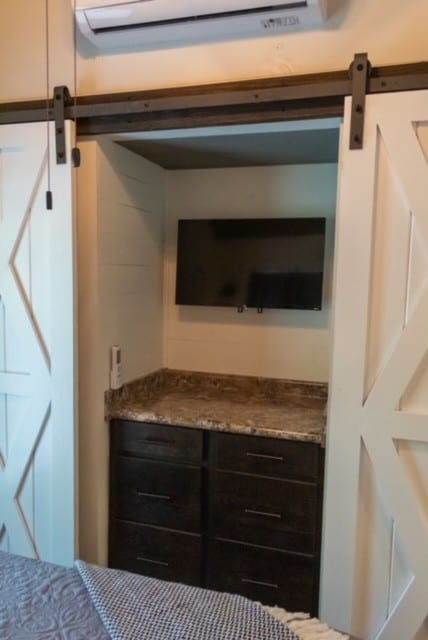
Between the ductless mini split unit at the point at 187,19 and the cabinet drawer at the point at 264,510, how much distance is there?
5.70 feet

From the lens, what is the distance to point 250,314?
2768 mm

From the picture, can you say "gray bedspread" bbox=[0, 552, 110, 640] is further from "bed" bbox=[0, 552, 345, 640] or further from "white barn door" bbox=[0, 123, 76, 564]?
"white barn door" bbox=[0, 123, 76, 564]

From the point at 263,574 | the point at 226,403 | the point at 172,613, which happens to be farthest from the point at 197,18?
the point at 263,574

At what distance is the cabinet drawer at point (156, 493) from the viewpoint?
87.5 inches

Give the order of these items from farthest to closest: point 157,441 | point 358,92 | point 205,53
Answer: point 157,441
point 205,53
point 358,92

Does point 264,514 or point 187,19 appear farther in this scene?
point 264,514

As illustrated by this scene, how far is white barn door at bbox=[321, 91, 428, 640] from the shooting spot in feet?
5.61

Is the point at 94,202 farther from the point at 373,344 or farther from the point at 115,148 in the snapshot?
the point at 373,344

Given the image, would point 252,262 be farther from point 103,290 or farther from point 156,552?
point 156,552

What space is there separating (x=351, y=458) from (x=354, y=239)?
79cm

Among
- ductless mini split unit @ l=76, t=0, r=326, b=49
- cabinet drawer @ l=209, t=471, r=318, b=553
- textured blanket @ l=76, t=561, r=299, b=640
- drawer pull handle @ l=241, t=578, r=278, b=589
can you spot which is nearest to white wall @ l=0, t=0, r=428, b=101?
ductless mini split unit @ l=76, t=0, r=326, b=49

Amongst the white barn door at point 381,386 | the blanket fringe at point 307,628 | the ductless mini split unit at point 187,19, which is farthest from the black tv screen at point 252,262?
the blanket fringe at point 307,628

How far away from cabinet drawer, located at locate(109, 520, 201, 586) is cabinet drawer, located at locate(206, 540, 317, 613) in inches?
3.2

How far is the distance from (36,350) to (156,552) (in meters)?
1.07
